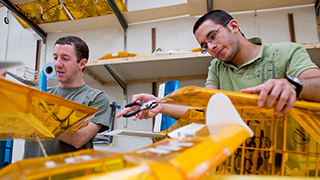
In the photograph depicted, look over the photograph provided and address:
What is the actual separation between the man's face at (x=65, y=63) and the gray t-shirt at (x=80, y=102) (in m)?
0.06

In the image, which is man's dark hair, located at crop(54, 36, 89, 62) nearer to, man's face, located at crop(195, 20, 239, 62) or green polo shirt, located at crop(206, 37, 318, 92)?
man's face, located at crop(195, 20, 239, 62)

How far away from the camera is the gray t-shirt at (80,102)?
0.72 meters

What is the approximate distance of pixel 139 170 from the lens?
0.14 m

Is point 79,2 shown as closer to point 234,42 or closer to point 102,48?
point 102,48

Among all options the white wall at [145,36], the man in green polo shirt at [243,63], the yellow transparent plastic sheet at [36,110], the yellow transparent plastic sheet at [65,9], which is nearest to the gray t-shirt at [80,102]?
the man in green polo shirt at [243,63]

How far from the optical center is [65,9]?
175cm

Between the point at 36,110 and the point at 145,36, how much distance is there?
1726 millimetres

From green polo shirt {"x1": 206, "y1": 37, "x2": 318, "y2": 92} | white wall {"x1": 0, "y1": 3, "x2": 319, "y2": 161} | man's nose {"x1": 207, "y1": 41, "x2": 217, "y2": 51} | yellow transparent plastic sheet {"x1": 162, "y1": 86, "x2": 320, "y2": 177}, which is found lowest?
yellow transparent plastic sheet {"x1": 162, "y1": 86, "x2": 320, "y2": 177}

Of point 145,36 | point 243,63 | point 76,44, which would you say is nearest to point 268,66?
point 243,63

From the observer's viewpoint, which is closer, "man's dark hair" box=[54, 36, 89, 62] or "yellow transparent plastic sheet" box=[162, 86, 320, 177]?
"yellow transparent plastic sheet" box=[162, 86, 320, 177]

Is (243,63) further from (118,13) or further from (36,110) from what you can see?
(118,13)

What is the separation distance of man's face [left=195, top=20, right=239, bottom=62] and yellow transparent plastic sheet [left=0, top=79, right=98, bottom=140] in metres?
0.60

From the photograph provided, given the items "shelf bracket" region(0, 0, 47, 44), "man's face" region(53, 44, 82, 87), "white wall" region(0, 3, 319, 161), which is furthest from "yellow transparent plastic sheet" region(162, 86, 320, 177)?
"shelf bracket" region(0, 0, 47, 44)

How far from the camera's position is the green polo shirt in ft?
2.03
